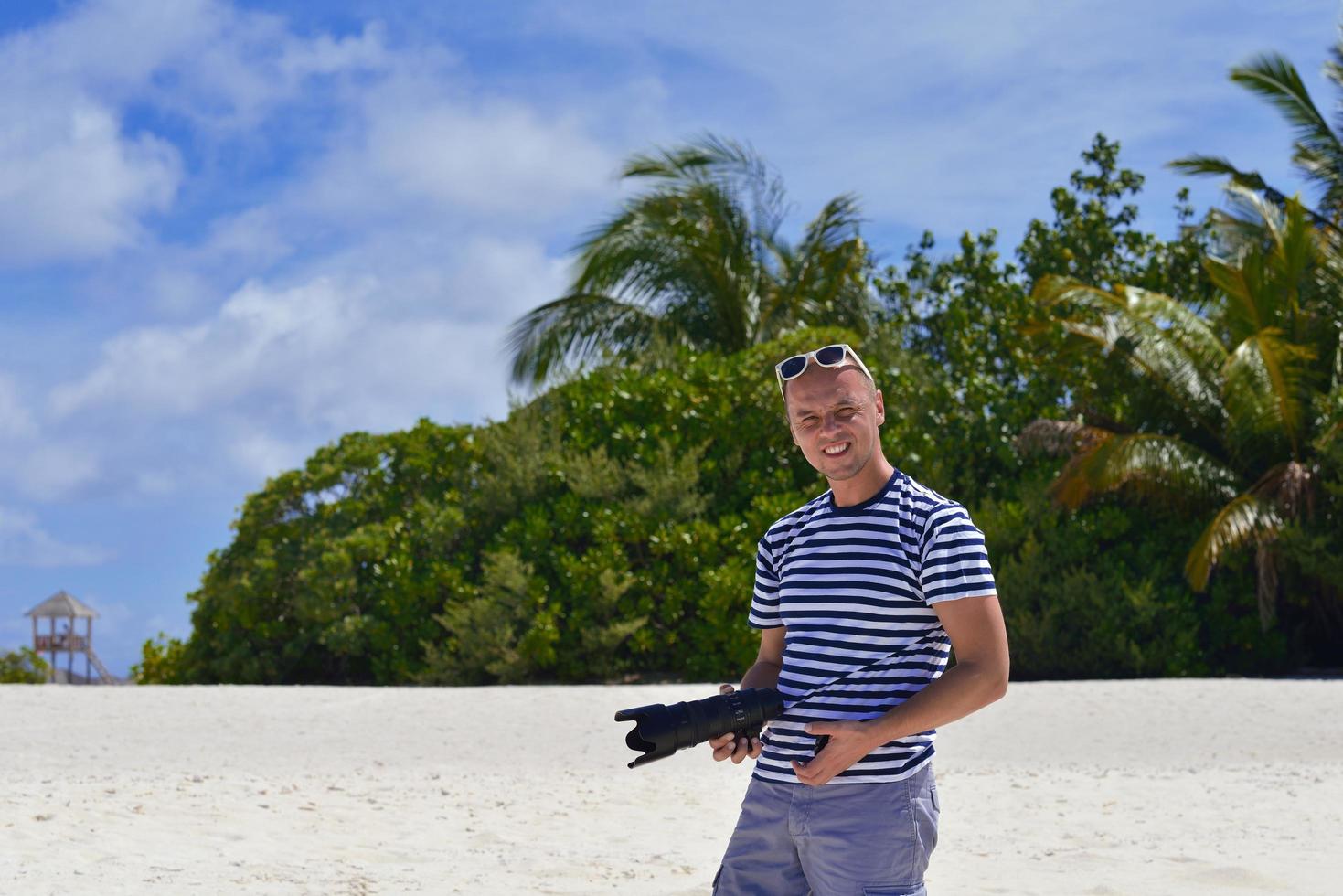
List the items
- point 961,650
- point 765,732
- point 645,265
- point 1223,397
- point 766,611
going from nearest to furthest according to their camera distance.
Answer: point 961,650 < point 765,732 < point 766,611 < point 1223,397 < point 645,265

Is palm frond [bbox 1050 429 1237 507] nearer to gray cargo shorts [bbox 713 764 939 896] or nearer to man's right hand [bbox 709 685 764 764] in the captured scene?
gray cargo shorts [bbox 713 764 939 896]

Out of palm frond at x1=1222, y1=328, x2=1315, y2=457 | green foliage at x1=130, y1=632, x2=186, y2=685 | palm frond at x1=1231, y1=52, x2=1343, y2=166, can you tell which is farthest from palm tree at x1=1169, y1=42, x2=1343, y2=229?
green foliage at x1=130, y1=632, x2=186, y2=685

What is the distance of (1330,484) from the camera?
12.8m

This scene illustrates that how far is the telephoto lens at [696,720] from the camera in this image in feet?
7.54

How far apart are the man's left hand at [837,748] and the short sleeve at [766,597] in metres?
0.40

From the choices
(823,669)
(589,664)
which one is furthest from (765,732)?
(589,664)

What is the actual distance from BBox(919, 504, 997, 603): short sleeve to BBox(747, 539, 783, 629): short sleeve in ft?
1.34

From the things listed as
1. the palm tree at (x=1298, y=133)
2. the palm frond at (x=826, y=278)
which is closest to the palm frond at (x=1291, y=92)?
the palm tree at (x=1298, y=133)

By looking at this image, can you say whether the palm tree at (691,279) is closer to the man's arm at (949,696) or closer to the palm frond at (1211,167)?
the palm frond at (1211,167)

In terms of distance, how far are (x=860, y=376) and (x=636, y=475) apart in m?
10.9

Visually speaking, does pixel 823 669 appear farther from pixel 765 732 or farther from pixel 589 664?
pixel 589 664

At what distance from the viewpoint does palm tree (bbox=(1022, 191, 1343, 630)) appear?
12961 millimetres

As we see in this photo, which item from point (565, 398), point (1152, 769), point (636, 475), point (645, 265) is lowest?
point (1152, 769)

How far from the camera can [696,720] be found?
92.9 inches
